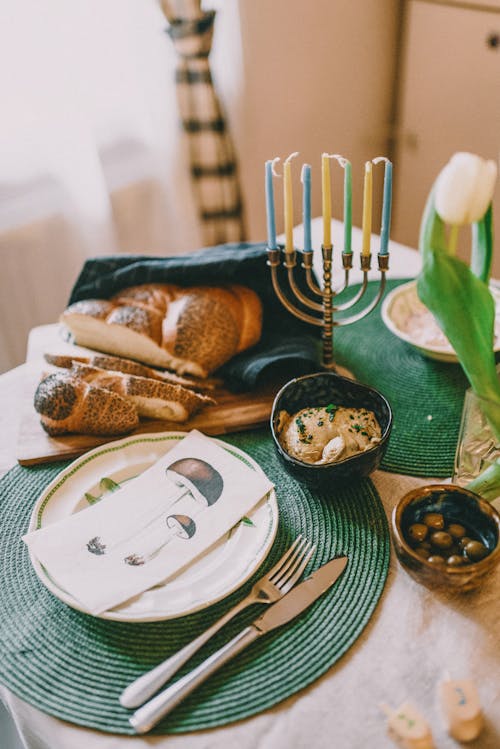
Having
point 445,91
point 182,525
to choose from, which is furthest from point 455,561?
point 445,91

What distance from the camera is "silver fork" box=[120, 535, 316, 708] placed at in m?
0.65

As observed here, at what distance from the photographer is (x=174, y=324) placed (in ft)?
3.68

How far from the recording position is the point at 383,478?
90 centimetres

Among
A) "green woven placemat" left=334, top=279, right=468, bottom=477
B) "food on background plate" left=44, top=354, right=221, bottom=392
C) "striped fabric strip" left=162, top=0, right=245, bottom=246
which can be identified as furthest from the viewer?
"striped fabric strip" left=162, top=0, right=245, bottom=246

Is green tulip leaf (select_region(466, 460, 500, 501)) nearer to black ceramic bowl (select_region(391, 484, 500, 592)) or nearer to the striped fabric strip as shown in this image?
black ceramic bowl (select_region(391, 484, 500, 592))

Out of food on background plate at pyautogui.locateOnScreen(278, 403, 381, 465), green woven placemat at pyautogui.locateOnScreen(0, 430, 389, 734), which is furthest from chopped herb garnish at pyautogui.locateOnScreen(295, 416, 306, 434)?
green woven placemat at pyautogui.locateOnScreen(0, 430, 389, 734)

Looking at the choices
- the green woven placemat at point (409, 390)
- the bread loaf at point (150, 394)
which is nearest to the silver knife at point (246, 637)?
the green woven placemat at point (409, 390)

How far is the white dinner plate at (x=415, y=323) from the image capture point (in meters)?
1.10

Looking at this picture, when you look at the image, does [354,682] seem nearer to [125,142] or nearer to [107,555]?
[107,555]

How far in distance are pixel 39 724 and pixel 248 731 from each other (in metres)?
0.23

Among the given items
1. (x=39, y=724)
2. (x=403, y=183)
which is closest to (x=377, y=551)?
(x=39, y=724)

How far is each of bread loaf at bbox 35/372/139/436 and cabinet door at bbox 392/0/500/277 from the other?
1.62 metres

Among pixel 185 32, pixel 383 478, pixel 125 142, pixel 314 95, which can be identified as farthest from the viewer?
pixel 314 95

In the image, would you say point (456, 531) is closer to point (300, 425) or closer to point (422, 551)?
point (422, 551)
